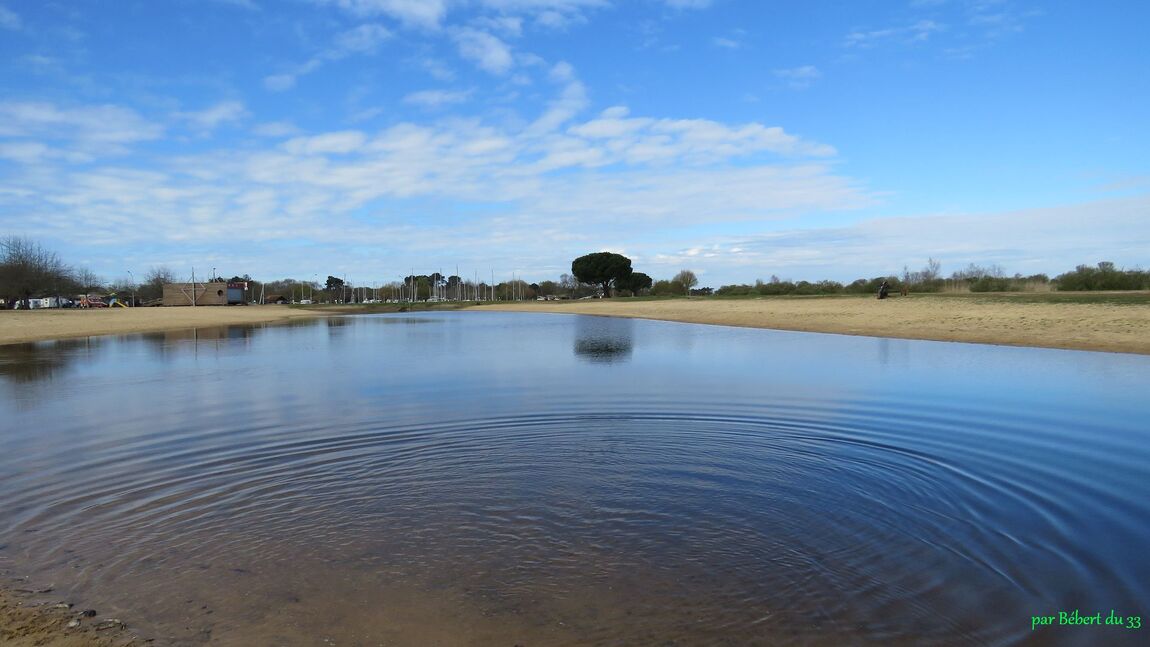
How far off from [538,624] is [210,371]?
18529 millimetres

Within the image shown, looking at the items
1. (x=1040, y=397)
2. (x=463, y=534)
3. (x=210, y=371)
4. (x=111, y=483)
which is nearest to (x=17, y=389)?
(x=210, y=371)

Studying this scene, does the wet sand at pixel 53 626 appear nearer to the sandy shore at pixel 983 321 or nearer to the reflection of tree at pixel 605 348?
the reflection of tree at pixel 605 348

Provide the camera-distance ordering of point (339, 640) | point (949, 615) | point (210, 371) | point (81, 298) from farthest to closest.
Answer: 1. point (81, 298)
2. point (210, 371)
3. point (949, 615)
4. point (339, 640)

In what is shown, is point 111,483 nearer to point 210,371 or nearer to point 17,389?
point 17,389

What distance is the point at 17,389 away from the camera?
639 inches

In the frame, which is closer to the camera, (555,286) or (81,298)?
(81,298)

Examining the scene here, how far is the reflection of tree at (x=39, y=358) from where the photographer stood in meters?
19.2

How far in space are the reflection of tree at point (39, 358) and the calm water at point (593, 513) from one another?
235 inches

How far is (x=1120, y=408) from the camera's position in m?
11.8

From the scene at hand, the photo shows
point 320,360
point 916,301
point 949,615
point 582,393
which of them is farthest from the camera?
point 916,301

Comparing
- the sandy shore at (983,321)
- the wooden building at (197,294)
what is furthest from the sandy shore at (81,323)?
the wooden building at (197,294)

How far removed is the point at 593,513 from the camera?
672 cm

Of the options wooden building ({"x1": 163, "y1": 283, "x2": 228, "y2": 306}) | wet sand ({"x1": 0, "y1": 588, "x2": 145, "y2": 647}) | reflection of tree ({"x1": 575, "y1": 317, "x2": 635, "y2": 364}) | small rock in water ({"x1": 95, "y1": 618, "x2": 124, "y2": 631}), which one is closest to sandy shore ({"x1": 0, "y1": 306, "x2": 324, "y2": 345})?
reflection of tree ({"x1": 575, "y1": 317, "x2": 635, "y2": 364})

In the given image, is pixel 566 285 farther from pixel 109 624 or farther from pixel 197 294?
pixel 109 624
